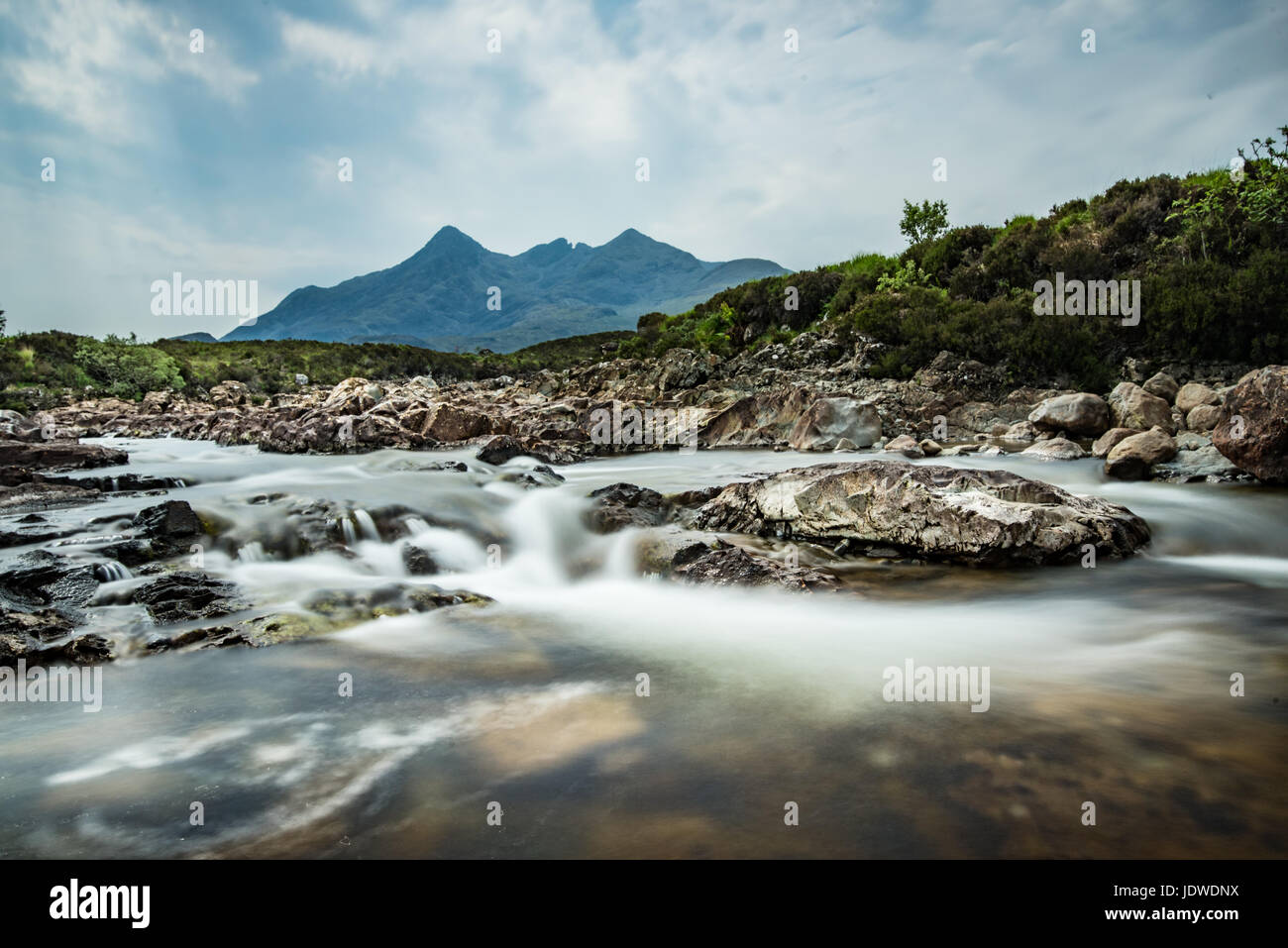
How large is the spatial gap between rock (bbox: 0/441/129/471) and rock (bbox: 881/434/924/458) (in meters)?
17.0

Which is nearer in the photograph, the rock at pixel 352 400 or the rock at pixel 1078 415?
the rock at pixel 1078 415

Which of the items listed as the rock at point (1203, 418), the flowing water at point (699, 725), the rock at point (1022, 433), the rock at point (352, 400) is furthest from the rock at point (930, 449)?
the rock at point (352, 400)

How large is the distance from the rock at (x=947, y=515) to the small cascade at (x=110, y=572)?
671 centimetres

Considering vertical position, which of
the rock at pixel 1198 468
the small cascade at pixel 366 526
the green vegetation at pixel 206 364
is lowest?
the small cascade at pixel 366 526

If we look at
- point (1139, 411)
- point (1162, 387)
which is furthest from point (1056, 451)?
point (1162, 387)

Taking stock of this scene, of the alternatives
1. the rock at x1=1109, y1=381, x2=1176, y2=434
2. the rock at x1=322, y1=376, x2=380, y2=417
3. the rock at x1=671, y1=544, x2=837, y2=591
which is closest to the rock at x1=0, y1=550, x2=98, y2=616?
the rock at x1=671, y1=544, x2=837, y2=591

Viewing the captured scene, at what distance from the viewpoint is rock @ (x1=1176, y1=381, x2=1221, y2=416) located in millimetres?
12984

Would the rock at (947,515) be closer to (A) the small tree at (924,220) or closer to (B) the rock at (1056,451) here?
(B) the rock at (1056,451)

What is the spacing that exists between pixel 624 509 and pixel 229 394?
114 ft

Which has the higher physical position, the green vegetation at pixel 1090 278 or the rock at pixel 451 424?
the green vegetation at pixel 1090 278

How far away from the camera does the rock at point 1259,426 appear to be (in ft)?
28.2

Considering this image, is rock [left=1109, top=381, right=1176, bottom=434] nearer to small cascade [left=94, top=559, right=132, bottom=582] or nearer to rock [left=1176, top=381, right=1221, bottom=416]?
rock [left=1176, top=381, right=1221, bottom=416]

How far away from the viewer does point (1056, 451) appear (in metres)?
12.7

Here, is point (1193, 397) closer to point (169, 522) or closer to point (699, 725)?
point (699, 725)
